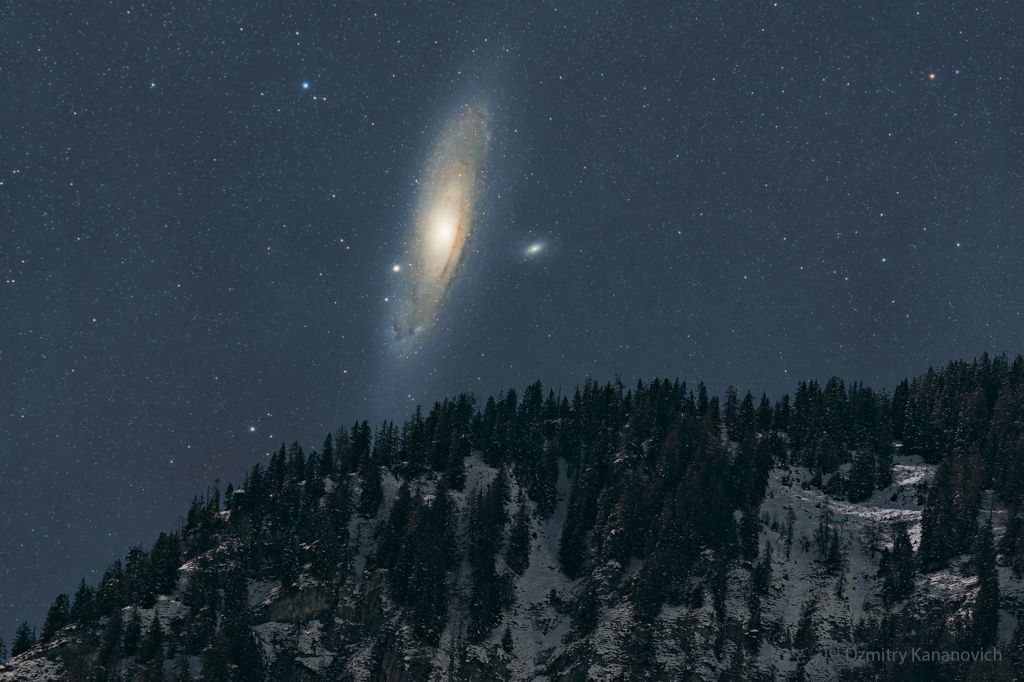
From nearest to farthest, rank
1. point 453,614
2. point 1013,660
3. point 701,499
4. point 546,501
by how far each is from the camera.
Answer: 1. point 1013,660
2. point 453,614
3. point 701,499
4. point 546,501

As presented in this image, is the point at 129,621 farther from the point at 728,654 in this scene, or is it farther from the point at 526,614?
the point at 728,654

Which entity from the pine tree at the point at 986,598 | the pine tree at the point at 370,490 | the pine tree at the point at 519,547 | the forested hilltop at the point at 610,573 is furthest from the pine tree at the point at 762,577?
the pine tree at the point at 370,490

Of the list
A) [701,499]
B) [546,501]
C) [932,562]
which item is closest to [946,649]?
[932,562]

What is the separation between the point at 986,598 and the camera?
137m

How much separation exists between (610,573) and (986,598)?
201ft

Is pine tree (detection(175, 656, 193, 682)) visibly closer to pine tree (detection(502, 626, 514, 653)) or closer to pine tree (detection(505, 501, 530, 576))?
pine tree (detection(502, 626, 514, 653))

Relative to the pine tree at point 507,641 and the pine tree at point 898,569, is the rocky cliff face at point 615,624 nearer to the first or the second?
the pine tree at point 507,641

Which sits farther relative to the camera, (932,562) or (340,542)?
(340,542)

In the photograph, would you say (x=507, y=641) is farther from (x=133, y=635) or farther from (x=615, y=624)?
(x=133, y=635)

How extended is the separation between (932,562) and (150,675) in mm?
121544

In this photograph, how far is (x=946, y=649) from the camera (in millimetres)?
134250

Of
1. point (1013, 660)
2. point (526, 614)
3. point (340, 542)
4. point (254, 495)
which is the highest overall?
point (254, 495)

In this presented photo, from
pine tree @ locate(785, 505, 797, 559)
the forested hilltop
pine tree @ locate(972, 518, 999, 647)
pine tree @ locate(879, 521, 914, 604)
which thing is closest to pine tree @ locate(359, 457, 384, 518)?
the forested hilltop

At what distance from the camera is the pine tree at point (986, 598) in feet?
438
